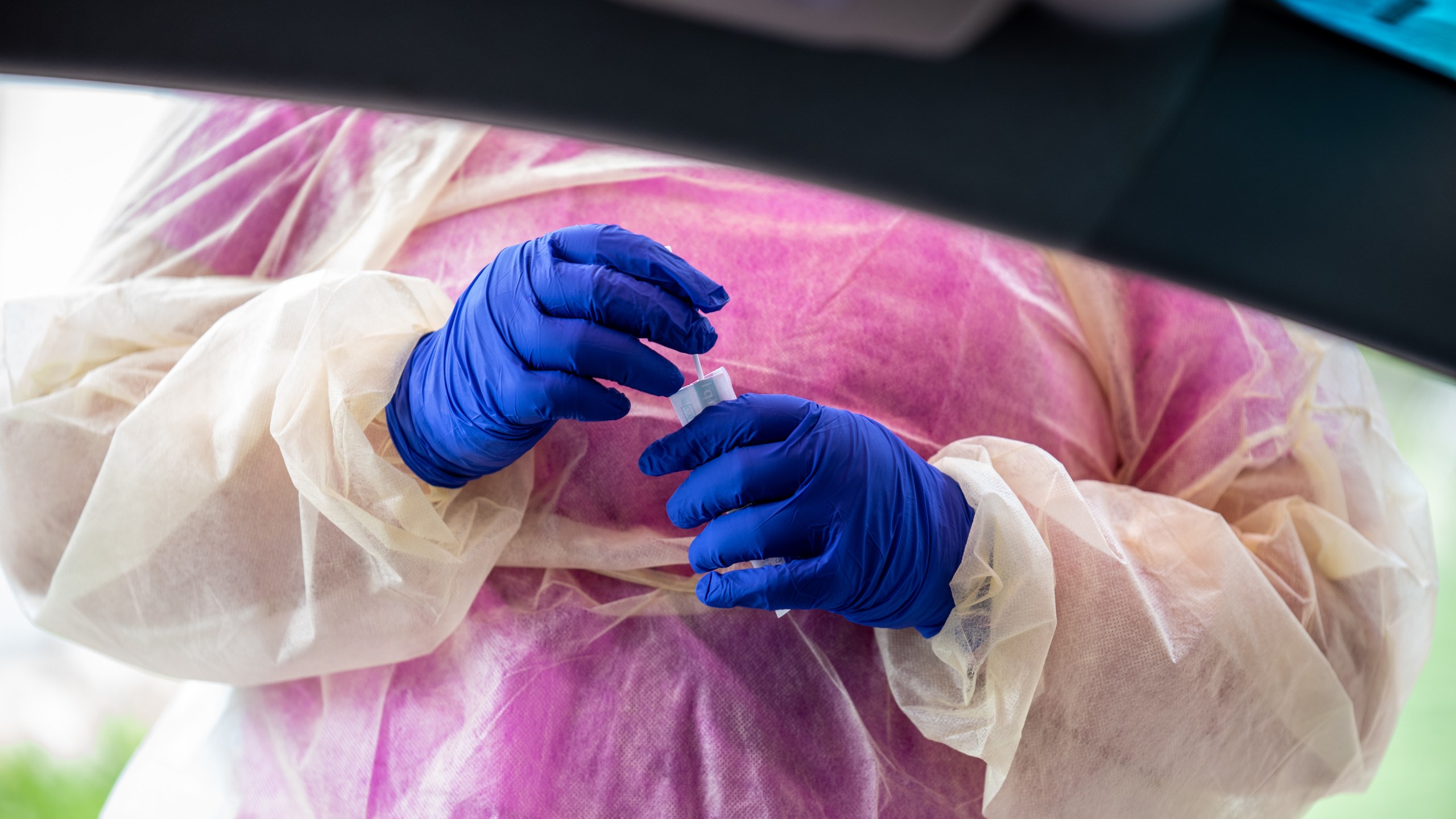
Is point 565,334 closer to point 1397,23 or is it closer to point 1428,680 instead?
point 1397,23

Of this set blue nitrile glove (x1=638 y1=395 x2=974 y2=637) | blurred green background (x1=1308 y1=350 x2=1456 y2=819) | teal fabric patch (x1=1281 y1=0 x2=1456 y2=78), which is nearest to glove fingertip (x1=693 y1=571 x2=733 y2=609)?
blue nitrile glove (x1=638 y1=395 x2=974 y2=637)

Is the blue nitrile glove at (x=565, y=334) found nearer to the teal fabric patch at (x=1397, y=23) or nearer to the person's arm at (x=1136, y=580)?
the person's arm at (x=1136, y=580)

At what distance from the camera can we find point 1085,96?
0.19 metres

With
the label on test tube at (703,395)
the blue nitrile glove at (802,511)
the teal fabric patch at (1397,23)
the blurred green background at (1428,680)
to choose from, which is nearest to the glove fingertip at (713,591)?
the blue nitrile glove at (802,511)

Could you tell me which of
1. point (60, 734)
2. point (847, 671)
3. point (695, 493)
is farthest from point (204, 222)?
point (60, 734)

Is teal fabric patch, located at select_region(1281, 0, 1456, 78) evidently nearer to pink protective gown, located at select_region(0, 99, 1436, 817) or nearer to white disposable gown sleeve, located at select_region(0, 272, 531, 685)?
pink protective gown, located at select_region(0, 99, 1436, 817)

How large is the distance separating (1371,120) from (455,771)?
69cm

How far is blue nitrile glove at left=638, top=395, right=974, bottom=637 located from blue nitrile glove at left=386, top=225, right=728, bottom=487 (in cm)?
6

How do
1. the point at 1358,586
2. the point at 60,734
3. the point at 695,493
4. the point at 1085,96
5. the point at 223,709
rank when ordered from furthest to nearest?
the point at 60,734 → the point at 223,709 → the point at 1358,586 → the point at 695,493 → the point at 1085,96

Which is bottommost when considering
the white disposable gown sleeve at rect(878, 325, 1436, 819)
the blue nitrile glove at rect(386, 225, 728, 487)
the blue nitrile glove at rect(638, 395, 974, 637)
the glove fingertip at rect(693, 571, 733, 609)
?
the white disposable gown sleeve at rect(878, 325, 1436, 819)

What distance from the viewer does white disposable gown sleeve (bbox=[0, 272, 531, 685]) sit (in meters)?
0.63

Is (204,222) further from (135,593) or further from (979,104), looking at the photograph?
(979,104)

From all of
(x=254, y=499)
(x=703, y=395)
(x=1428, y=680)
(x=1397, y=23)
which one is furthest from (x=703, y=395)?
(x=1428, y=680)

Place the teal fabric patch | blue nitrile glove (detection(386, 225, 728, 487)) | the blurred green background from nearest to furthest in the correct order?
the teal fabric patch < blue nitrile glove (detection(386, 225, 728, 487)) < the blurred green background
